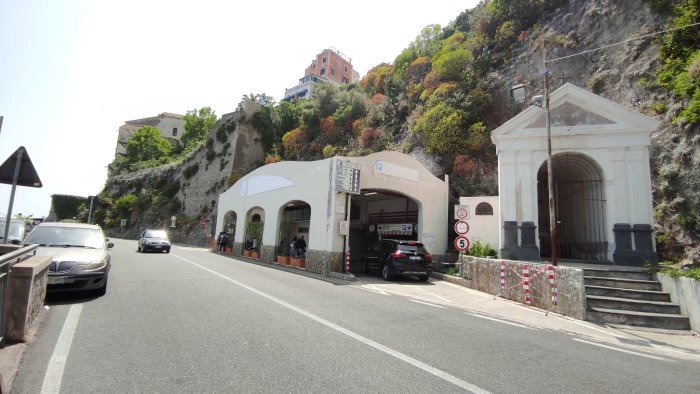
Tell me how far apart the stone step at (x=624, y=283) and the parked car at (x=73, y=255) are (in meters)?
12.0

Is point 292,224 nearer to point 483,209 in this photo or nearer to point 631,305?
point 483,209

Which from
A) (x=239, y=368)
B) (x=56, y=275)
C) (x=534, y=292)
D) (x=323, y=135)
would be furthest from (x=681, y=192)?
(x=323, y=135)

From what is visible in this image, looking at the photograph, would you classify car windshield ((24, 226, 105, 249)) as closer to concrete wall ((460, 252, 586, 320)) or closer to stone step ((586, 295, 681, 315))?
concrete wall ((460, 252, 586, 320))

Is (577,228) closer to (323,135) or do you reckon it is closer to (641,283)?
(641,283)

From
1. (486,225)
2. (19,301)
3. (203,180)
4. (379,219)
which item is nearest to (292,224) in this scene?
(379,219)

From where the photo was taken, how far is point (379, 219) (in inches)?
882

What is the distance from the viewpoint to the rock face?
43156 mm

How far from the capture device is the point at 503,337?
6.12 m

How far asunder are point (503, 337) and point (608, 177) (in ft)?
32.0

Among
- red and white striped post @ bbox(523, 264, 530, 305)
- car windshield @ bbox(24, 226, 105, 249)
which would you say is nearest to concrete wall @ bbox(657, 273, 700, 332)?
red and white striped post @ bbox(523, 264, 530, 305)

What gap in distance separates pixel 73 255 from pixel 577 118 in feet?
53.0

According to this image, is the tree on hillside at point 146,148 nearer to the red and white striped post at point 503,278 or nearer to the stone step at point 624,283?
the red and white striped post at point 503,278

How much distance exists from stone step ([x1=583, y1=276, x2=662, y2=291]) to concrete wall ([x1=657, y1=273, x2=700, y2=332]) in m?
0.33

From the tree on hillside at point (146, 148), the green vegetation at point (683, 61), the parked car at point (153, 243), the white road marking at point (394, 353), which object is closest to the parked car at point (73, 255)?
the white road marking at point (394, 353)
